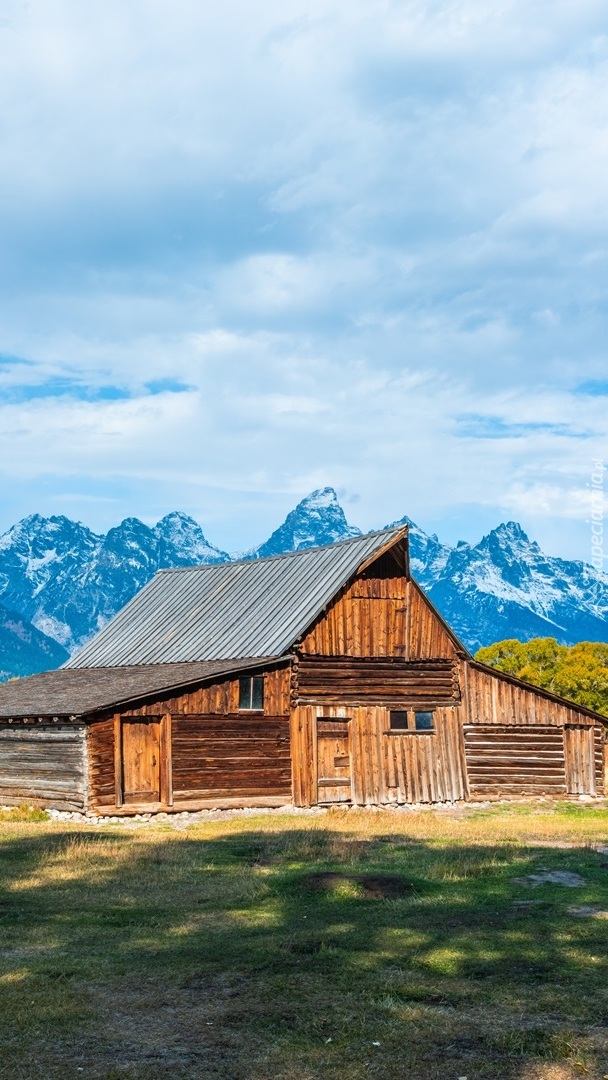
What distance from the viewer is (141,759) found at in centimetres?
3111

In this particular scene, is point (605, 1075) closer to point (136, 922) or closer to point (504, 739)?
point (136, 922)

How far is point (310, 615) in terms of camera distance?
3519cm

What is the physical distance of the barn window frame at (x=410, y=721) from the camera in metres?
36.3

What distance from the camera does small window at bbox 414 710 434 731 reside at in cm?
3694

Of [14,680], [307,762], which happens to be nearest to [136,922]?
[307,762]

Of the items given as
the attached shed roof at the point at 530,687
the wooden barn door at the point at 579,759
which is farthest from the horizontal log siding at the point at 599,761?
the attached shed roof at the point at 530,687

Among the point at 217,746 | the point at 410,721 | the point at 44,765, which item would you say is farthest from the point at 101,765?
the point at 410,721

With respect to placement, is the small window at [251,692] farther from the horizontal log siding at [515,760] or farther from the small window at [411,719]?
the horizontal log siding at [515,760]

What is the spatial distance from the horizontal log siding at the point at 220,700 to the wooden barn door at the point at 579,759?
11251mm

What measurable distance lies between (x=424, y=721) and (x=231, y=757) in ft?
24.6

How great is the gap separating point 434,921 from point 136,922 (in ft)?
12.7

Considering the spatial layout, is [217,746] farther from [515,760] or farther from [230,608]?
[515,760]

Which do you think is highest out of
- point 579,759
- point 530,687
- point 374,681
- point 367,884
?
point 374,681

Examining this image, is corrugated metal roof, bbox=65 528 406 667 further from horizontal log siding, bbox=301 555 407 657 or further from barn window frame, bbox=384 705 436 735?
barn window frame, bbox=384 705 436 735
